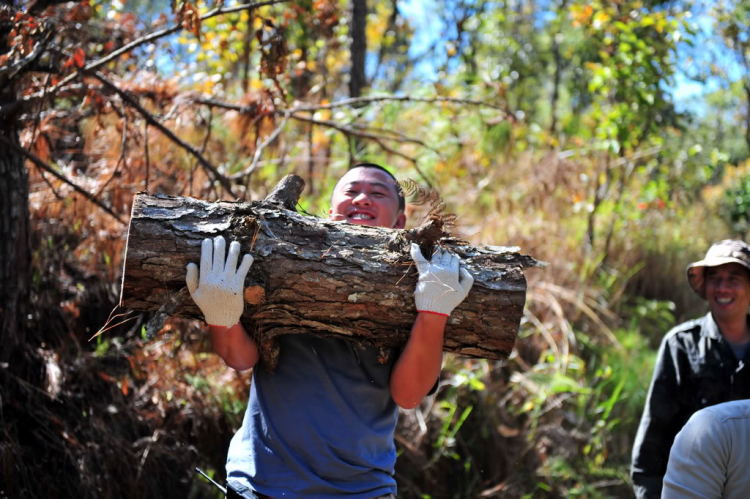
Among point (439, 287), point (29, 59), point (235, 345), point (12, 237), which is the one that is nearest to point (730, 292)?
point (439, 287)

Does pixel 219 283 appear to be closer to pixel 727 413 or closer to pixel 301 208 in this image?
pixel 301 208

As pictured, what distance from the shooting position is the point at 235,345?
6.54ft

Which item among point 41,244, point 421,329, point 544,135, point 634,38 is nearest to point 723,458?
point 421,329

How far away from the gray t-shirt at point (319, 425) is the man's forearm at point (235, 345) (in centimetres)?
8

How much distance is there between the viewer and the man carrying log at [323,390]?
188cm

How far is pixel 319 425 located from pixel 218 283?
1.69 ft

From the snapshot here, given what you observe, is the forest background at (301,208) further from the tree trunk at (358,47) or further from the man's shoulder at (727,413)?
the man's shoulder at (727,413)

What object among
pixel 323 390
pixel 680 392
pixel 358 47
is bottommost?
pixel 680 392

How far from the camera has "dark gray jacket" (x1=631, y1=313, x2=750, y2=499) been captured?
2.76 metres

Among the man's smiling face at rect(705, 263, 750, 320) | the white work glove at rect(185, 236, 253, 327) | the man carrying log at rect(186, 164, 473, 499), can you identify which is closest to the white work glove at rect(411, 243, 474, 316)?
the man carrying log at rect(186, 164, 473, 499)

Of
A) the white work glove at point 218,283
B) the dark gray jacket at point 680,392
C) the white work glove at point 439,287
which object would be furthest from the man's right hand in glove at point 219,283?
the dark gray jacket at point 680,392

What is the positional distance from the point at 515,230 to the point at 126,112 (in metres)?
3.31

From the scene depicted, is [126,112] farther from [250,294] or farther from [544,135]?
[544,135]

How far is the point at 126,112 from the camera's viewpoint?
3.38 m
